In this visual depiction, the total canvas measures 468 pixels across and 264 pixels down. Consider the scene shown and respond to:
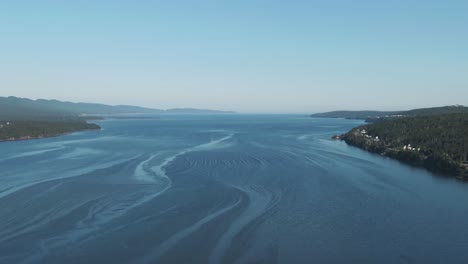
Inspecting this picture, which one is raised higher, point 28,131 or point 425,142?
point 425,142

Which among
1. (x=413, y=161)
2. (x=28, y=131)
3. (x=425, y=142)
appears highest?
(x=425, y=142)

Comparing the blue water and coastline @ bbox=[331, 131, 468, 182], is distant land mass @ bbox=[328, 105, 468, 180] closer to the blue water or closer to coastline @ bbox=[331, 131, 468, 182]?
coastline @ bbox=[331, 131, 468, 182]

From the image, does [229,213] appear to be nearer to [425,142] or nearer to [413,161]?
[413,161]

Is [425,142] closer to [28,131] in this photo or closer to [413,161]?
[413,161]

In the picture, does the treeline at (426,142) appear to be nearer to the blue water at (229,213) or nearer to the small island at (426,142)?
the small island at (426,142)

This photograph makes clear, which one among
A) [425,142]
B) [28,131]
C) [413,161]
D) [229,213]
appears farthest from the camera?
[28,131]

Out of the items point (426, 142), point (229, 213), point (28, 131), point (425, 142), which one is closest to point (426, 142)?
point (426, 142)

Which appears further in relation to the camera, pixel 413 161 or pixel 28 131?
pixel 28 131

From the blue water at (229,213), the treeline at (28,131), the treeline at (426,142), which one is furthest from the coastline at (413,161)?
the treeline at (28,131)

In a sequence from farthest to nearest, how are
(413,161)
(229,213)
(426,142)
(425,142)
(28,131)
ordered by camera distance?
(28,131), (425,142), (426,142), (413,161), (229,213)
